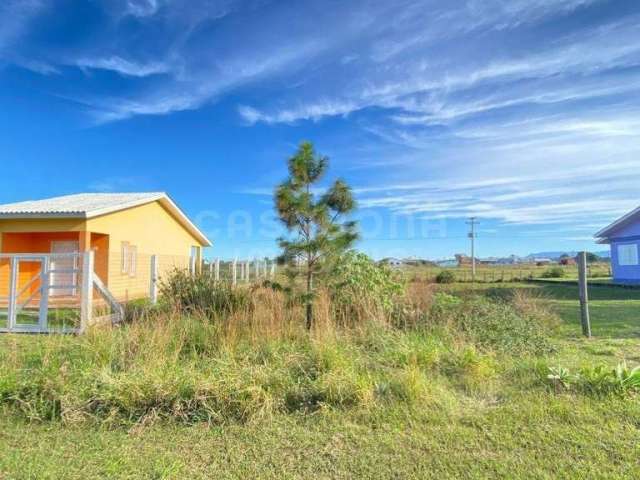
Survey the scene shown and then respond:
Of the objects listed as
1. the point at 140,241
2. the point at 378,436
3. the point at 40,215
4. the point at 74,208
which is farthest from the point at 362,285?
the point at 140,241

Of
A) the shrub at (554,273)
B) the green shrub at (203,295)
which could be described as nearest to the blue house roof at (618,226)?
the shrub at (554,273)

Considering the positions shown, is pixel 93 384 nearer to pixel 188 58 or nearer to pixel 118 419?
pixel 118 419

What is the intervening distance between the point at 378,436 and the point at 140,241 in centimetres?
1577

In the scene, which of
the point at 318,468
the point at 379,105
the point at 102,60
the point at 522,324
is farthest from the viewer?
the point at 379,105

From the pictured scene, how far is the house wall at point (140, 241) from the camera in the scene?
13.7 m

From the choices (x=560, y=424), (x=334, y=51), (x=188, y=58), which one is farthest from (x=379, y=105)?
(x=560, y=424)

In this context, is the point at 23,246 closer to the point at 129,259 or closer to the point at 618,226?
the point at 129,259

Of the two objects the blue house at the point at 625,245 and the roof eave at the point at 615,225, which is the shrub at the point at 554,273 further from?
the roof eave at the point at 615,225

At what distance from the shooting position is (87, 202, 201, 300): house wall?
1366 centimetres

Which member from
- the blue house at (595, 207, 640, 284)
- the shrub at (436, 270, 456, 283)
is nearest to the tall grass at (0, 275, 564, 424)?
the shrub at (436, 270, 456, 283)

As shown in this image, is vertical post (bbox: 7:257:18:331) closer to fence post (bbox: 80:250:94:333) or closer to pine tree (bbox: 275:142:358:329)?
fence post (bbox: 80:250:94:333)

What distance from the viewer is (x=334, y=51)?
8.74m

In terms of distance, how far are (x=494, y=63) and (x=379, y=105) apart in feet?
10.3

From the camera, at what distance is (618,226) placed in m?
22.8
